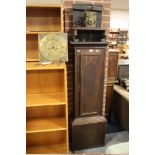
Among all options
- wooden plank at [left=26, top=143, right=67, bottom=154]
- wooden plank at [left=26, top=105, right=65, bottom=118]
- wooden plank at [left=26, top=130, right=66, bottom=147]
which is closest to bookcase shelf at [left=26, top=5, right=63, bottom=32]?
wooden plank at [left=26, top=105, right=65, bottom=118]

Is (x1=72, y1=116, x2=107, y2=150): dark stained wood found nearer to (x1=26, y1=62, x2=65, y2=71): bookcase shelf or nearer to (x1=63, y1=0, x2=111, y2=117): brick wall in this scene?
(x1=63, y1=0, x2=111, y2=117): brick wall

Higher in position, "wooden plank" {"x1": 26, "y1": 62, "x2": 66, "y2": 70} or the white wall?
the white wall

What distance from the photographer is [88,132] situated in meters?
2.42

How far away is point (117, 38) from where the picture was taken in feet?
19.9

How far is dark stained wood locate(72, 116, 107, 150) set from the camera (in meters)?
2.38

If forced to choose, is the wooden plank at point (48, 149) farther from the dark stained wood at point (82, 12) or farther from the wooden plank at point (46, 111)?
the dark stained wood at point (82, 12)

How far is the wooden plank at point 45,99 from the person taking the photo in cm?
207

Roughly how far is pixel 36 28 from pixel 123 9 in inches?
185

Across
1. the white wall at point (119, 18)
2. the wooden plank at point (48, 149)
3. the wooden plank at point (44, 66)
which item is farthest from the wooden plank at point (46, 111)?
the white wall at point (119, 18)

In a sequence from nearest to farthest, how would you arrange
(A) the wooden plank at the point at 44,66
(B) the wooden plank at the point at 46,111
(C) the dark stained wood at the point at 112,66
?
(A) the wooden plank at the point at 44,66 < (B) the wooden plank at the point at 46,111 < (C) the dark stained wood at the point at 112,66

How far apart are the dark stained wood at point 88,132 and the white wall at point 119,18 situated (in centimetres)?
458

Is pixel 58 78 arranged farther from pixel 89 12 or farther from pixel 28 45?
pixel 89 12

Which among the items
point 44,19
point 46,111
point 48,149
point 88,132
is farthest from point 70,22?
point 48,149

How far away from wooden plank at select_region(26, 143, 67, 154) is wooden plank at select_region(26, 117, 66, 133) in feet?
0.94
